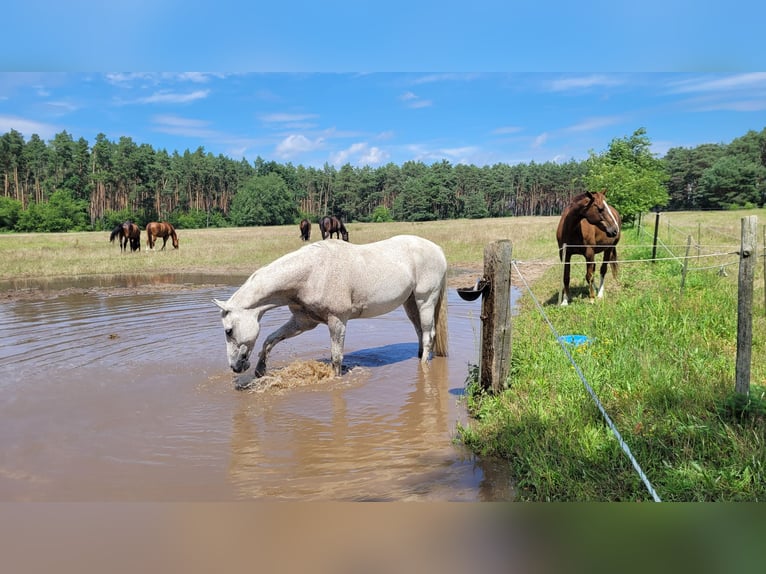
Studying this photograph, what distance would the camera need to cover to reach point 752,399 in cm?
384

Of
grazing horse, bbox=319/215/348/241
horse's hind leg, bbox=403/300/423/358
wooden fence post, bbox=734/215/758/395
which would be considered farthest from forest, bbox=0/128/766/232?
wooden fence post, bbox=734/215/758/395

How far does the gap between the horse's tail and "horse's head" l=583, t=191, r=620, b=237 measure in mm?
3078

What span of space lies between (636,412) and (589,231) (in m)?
6.07

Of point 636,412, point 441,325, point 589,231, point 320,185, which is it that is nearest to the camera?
point 636,412

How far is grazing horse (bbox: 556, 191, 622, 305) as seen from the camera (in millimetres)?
8805

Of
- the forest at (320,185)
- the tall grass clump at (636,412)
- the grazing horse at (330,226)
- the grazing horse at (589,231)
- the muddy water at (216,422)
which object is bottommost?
the muddy water at (216,422)

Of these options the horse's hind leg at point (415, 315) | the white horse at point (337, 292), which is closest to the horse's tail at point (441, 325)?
the white horse at point (337, 292)

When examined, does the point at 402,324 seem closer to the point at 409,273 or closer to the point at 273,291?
the point at 409,273

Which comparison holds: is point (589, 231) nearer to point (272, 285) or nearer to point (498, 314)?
point (498, 314)

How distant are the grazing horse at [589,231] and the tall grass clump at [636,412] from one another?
1.96m

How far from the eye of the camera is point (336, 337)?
21.3 ft

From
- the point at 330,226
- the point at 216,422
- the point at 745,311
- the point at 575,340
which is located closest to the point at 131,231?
the point at 330,226

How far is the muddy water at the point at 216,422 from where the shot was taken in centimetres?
395

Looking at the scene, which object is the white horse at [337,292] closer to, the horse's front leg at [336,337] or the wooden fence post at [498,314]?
the horse's front leg at [336,337]
